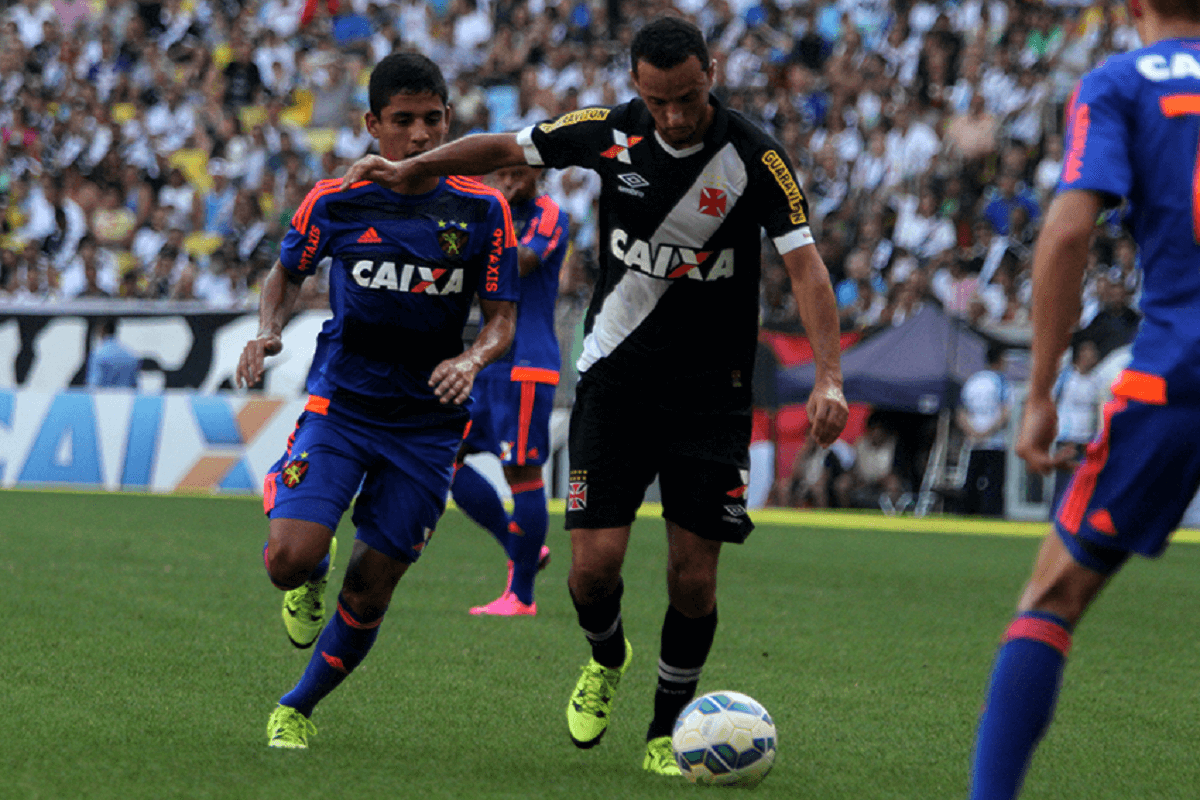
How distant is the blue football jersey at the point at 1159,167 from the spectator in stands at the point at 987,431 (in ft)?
42.9

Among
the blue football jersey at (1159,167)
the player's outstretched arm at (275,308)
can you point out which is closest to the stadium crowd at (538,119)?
the player's outstretched arm at (275,308)

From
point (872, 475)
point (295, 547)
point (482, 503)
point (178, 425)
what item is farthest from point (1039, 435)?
point (178, 425)

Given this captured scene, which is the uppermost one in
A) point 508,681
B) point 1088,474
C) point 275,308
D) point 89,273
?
point 1088,474

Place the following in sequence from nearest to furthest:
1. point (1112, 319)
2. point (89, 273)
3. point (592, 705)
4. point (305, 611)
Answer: point (592, 705) → point (305, 611) → point (1112, 319) → point (89, 273)

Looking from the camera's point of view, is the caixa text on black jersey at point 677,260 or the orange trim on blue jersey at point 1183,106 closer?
the orange trim on blue jersey at point 1183,106

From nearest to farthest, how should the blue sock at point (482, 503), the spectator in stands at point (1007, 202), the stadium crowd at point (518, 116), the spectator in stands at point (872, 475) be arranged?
the blue sock at point (482, 503), the spectator in stands at point (872, 475), the spectator in stands at point (1007, 202), the stadium crowd at point (518, 116)

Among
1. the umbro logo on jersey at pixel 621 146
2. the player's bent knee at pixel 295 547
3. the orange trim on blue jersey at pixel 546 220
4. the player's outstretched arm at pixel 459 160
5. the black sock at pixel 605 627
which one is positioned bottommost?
the black sock at pixel 605 627

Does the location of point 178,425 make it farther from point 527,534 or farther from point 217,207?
point 527,534

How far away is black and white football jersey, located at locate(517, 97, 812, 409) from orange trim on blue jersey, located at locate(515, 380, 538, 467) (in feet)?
10.9

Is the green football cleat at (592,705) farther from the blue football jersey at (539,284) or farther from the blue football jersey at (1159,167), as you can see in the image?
the blue football jersey at (539,284)

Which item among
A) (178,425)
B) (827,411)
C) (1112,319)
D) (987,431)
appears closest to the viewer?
(827,411)

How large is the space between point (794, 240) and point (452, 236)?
3.97 ft

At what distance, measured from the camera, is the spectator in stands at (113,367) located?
58.4 feet

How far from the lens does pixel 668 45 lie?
446 centimetres
